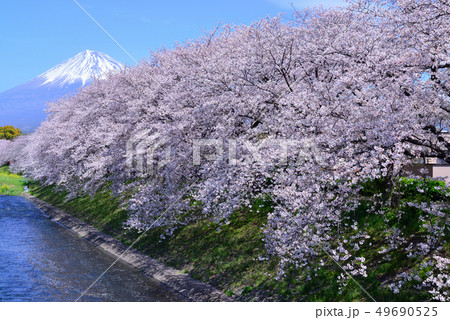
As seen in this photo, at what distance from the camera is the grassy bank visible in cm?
1180

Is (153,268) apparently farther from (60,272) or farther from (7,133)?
(7,133)

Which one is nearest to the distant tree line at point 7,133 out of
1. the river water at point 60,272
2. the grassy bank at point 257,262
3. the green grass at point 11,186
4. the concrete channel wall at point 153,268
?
the green grass at point 11,186

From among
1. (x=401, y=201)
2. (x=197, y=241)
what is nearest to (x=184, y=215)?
(x=197, y=241)

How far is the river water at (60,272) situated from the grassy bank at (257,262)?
2032 mm

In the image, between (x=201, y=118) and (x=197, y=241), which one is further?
(x=197, y=241)

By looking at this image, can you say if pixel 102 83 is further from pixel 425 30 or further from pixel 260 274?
Result: pixel 425 30

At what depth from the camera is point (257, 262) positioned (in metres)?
15.6

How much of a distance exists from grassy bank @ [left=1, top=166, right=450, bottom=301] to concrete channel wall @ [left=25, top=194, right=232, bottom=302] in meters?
0.39

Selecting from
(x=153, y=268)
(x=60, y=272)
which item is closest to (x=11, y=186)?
(x=60, y=272)

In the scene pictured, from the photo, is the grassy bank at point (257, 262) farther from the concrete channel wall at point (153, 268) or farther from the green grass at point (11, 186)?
the green grass at point (11, 186)

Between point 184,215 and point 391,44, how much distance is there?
14.3 meters

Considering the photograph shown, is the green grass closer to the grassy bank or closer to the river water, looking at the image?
the river water

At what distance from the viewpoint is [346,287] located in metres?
11.9

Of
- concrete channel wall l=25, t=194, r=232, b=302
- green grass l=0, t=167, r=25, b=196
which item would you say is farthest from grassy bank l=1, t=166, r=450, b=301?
green grass l=0, t=167, r=25, b=196
